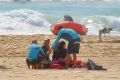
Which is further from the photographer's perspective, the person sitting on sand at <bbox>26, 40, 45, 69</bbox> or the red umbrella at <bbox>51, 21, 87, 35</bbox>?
the red umbrella at <bbox>51, 21, 87, 35</bbox>

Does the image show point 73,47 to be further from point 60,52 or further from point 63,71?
point 63,71

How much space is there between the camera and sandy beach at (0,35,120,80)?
9.98 m

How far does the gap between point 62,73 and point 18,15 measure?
23.5 m

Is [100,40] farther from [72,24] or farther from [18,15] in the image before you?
[18,15]

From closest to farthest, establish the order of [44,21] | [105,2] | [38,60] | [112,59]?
[38,60]
[112,59]
[44,21]
[105,2]

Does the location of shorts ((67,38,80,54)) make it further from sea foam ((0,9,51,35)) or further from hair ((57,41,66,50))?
sea foam ((0,9,51,35))

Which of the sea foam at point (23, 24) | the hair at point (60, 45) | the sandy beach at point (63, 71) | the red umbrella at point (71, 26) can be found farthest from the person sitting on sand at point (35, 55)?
the sea foam at point (23, 24)

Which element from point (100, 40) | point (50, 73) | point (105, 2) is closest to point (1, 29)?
point (100, 40)

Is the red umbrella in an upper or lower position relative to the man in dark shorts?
upper

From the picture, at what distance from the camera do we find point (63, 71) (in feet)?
36.4

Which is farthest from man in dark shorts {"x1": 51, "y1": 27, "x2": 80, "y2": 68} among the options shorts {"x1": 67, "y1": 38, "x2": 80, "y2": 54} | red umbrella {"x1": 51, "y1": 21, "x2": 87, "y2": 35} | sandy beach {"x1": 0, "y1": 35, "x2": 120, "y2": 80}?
red umbrella {"x1": 51, "y1": 21, "x2": 87, "y2": 35}

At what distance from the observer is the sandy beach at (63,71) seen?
998 centimetres

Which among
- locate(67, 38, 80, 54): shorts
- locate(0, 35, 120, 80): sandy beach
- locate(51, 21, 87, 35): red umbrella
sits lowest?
locate(0, 35, 120, 80): sandy beach

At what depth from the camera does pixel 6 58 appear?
15.2 m
